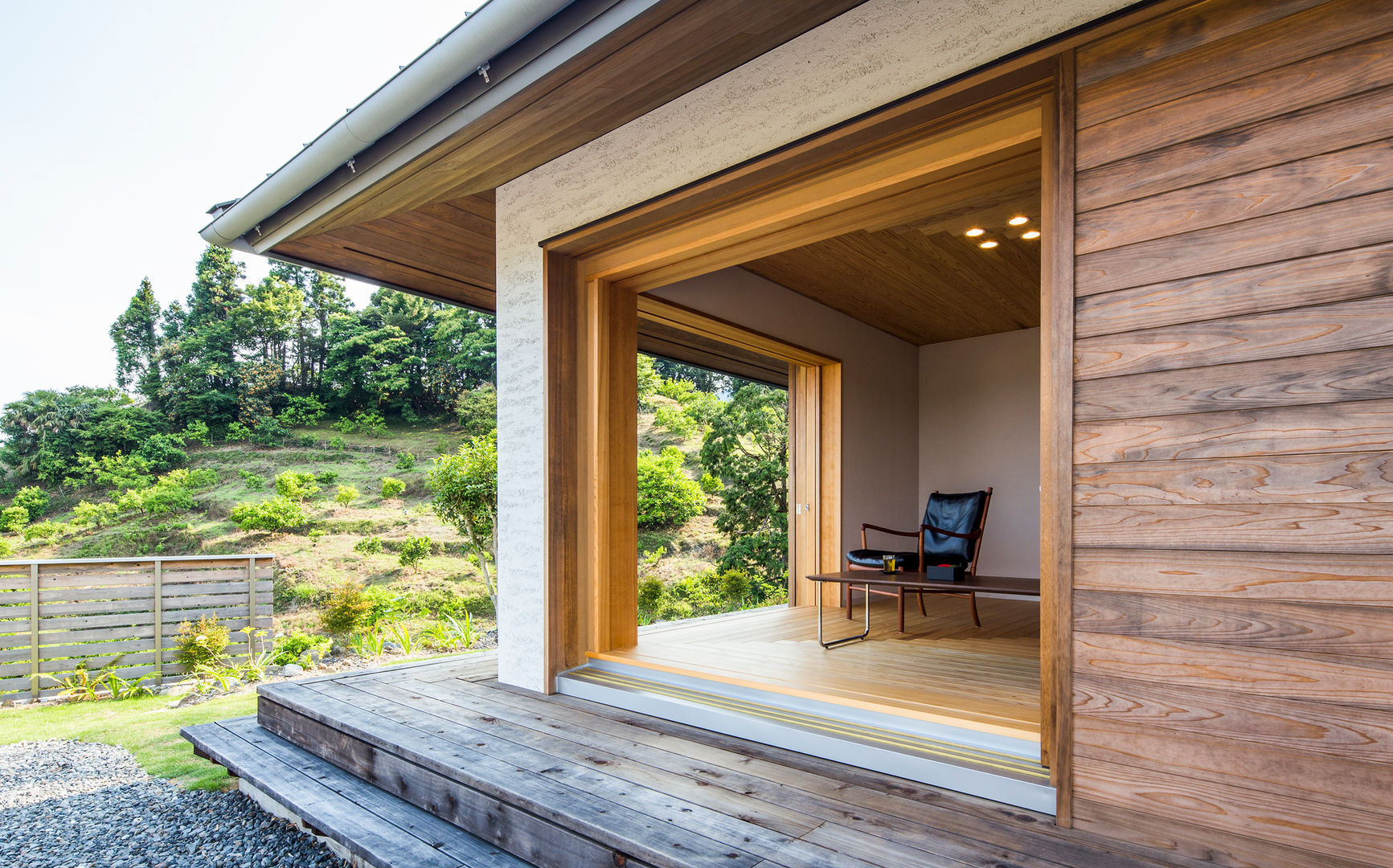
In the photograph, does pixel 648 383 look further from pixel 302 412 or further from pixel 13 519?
pixel 13 519

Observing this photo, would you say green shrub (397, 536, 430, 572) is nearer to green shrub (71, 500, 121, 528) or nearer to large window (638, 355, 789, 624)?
large window (638, 355, 789, 624)

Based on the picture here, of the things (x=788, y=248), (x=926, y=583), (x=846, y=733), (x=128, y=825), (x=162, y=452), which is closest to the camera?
(x=846, y=733)

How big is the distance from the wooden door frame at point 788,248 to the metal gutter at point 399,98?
0.90m

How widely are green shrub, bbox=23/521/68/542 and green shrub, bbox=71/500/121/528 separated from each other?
307 mm

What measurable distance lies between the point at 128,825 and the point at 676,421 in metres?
12.3

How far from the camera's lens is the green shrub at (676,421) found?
1481 centimetres

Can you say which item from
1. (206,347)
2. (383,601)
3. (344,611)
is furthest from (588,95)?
(206,347)

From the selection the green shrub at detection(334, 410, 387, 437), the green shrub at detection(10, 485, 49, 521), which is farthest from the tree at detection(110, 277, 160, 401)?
the green shrub at detection(334, 410, 387, 437)

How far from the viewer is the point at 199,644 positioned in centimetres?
633

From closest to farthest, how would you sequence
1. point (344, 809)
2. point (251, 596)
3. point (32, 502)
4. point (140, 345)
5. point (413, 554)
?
point (344, 809), point (251, 596), point (413, 554), point (32, 502), point (140, 345)

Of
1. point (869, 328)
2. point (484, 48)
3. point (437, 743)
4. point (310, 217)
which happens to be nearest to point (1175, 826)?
point (437, 743)

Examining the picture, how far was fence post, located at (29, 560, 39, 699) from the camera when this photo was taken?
5875mm

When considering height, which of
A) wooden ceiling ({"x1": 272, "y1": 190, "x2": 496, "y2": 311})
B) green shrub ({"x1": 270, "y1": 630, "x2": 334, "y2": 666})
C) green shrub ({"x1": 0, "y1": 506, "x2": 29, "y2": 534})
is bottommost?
green shrub ({"x1": 270, "y1": 630, "x2": 334, "y2": 666})

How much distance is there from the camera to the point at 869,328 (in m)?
6.84
